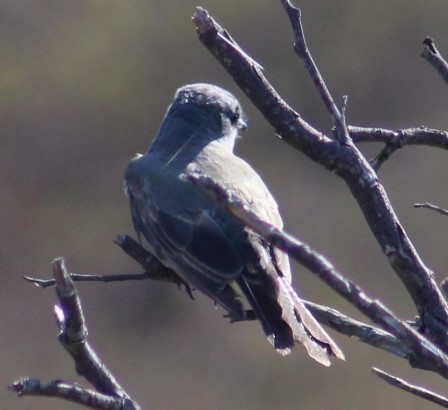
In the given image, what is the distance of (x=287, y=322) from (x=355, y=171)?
2.49ft

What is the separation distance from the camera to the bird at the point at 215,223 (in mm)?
3064

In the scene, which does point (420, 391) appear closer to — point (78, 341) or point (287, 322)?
point (78, 341)

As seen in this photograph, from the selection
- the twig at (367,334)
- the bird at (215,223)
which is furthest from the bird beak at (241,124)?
the twig at (367,334)

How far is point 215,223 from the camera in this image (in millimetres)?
3531

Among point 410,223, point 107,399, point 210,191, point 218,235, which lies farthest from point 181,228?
point 410,223

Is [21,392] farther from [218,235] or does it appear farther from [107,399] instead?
[218,235]

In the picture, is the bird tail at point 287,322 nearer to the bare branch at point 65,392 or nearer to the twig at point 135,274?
the twig at point 135,274

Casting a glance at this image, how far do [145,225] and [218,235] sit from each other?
1.65 feet

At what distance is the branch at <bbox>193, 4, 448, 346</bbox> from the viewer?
2.20 metres

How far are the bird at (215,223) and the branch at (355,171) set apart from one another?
48 centimetres

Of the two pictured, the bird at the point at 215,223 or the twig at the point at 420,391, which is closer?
the twig at the point at 420,391

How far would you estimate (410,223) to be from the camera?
10.6 m

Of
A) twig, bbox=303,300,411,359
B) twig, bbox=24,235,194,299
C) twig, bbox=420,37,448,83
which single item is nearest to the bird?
twig, bbox=24,235,194,299

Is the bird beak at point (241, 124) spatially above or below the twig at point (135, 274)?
above
